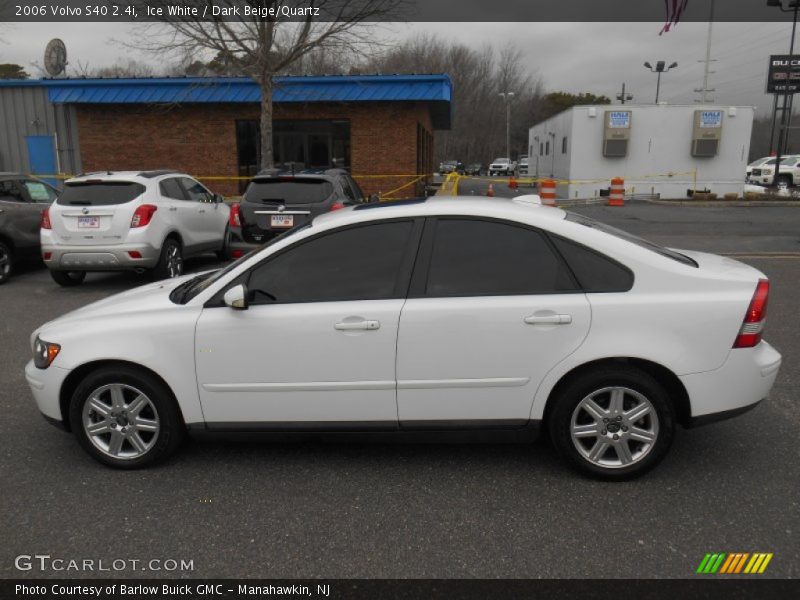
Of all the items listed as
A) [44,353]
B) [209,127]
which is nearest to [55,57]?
[209,127]

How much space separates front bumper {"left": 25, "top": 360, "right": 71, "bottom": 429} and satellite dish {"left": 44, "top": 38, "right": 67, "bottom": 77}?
22818 millimetres

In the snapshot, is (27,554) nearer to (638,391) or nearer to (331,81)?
(638,391)

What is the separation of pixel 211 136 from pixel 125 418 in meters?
19.6

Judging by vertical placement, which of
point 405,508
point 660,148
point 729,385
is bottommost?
point 405,508

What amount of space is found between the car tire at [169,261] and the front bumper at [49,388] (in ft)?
17.6

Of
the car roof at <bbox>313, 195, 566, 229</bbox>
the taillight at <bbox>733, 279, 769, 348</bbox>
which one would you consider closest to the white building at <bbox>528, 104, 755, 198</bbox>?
the car roof at <bbox>313, 195, 566, 229</bbox>

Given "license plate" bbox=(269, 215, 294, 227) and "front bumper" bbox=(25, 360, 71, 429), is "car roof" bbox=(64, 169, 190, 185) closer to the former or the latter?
"license plate" bbox=(269, 215, 294, 227)

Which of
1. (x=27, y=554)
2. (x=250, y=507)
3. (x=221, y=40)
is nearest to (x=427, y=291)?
(x=250, y=507)

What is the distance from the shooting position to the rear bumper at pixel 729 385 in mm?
3436

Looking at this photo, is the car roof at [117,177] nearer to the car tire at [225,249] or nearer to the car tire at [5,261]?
the car tire at [5,261]

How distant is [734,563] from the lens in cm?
288

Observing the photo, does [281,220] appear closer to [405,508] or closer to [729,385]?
[405,508]

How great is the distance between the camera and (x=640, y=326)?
11.2 ft

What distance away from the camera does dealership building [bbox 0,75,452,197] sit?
2061 cm
